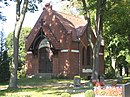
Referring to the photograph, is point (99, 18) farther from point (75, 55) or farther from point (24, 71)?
point (24, 71)

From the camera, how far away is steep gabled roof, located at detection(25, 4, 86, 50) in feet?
135

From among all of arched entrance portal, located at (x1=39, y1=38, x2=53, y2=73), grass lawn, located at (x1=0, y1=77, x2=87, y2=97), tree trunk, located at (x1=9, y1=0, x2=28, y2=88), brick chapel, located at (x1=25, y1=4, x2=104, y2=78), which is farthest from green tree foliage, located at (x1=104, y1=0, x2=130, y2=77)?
grass lawn, located at (x1=0, y1=77, x2=87, y2=97)

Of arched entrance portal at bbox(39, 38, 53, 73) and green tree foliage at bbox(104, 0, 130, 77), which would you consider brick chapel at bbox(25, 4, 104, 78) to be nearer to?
arched entrance portal at bbox(39, 38, 53, 73)

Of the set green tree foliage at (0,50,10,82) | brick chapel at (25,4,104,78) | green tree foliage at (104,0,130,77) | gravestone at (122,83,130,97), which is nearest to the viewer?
gravestone at (122,83,130,97)

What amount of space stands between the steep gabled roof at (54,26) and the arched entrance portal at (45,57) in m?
1.29

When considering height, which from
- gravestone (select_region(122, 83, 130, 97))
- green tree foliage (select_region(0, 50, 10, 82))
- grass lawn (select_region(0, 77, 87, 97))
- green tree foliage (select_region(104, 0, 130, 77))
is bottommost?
grass lawn (select_region(0, 77, 87, 97))

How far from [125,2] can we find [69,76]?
12463mm

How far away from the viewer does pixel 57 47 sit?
40.5 m

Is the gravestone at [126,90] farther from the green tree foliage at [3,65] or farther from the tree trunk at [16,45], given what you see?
the green tree foliage at [3,65]

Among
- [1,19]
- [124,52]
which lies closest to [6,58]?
[1,19]

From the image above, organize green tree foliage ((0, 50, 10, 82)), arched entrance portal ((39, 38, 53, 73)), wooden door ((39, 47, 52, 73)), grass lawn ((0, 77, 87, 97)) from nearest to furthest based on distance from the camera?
grass lawn ((0, 77, 87, 97)) → green tree foliage ((0, 50, 10, 82)) → arched entrance portal ((39, 38, 53, 73)) → wooden door ((39, 47, 52, 73))

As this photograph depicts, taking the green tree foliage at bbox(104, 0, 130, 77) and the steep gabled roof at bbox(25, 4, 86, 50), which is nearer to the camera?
the green tree foliage at bbox(104, 0, 130, 77)

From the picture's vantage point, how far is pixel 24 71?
149 ft

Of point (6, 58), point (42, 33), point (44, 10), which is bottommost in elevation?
point (6, 58)
